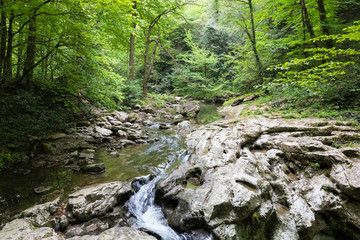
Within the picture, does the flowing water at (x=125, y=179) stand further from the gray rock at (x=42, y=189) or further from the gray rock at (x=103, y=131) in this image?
the gray rock at (x=103, y=131)

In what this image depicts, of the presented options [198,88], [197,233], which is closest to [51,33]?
[197,233]

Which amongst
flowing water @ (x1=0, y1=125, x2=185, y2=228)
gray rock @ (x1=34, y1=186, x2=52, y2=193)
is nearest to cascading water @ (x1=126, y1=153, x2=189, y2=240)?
flowing water @ (x1=0, y1=125, x2=185, y2=228)

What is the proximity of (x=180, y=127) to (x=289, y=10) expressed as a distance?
9.80 m

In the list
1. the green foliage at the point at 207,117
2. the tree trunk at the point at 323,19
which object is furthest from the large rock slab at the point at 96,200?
the tree trunk at the point at 323,19

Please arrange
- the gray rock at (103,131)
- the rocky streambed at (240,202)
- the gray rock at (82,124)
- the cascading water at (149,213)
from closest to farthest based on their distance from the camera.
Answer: the rocky streambed at (240,202) < the cascading water at (149,213) < the gray rock at (103,131) < the gray rock at (82,124)

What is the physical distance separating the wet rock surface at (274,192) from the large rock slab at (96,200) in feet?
3.14

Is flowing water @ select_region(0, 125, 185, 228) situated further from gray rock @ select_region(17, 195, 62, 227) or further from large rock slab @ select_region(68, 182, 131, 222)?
large rock slab @ select_region(68, 182, 131, 222)

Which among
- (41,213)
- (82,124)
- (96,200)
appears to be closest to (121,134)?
(82,124)

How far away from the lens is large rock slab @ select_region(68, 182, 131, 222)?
10.5ft

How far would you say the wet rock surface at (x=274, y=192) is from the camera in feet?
9.91

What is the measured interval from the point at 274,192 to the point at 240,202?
44.9 inches

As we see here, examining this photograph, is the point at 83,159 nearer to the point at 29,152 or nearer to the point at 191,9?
the point at 29,152

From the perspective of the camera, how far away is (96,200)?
3490 mm

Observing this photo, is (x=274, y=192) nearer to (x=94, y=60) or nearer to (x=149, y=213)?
(x=149, y=213)
